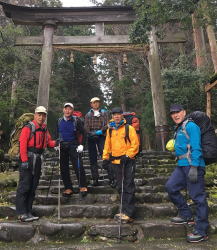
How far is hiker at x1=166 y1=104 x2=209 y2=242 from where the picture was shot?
388 cm

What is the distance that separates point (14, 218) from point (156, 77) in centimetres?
712

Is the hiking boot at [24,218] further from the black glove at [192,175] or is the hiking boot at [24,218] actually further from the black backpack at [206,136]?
the black backpack at [206,136]

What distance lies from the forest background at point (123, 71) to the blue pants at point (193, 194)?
452 cm

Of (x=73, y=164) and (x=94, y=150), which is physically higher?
(x=94, y=150)

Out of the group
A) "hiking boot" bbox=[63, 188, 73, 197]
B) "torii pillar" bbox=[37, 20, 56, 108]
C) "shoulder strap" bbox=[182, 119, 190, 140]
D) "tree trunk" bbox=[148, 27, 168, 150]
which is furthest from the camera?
"torii pillar" bbox=[37, 20, 56, 108]

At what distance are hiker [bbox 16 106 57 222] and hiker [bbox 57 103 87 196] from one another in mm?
525

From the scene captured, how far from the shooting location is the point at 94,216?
486cm

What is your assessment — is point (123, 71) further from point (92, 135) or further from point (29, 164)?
point (29, 164)

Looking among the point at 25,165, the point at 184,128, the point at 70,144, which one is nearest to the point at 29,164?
the point at 25,165

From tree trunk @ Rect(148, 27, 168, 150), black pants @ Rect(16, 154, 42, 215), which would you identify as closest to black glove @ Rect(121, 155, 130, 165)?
black pants @ Rect(16, 154, 42, 215)

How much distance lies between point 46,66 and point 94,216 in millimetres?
6864

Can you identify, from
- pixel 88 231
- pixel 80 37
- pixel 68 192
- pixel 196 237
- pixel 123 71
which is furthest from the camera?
pixel 123 71

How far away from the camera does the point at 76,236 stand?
4230 millimetres

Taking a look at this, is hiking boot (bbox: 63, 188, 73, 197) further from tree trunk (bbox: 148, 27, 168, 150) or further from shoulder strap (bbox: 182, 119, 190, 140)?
tree trunk (bbox: 148, 27, 168, 150)
